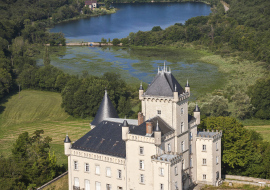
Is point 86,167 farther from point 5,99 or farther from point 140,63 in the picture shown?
point 140,63

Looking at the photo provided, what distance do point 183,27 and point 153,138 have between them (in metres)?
146

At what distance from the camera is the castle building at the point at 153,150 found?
52.2m

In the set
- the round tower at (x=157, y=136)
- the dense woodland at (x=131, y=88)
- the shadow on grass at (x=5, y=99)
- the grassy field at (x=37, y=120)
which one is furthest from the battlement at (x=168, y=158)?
the shadow on grass at (x=5, y=99)

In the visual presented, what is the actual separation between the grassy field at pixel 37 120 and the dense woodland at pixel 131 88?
2830 millimetres

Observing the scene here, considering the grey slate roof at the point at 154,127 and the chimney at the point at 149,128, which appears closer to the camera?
the chimney at the point at 149,128

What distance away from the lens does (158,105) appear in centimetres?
5650

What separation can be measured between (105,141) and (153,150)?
26.0 feet

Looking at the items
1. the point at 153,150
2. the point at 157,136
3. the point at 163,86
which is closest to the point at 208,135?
the point at 163,86

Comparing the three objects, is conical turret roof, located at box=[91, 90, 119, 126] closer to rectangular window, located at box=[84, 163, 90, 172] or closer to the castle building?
the castle building

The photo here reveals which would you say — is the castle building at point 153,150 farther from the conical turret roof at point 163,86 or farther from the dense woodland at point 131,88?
the dense woodland at point 131,88

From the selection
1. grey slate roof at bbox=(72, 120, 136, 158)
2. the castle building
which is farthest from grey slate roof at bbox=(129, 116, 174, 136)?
grey slate roof at bbox=(72, 120, 136, 158)

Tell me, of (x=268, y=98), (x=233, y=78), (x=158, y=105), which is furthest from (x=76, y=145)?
(x=233, y=78)

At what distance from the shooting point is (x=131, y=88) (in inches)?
4451

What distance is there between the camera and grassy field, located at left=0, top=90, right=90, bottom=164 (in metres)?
89.1
